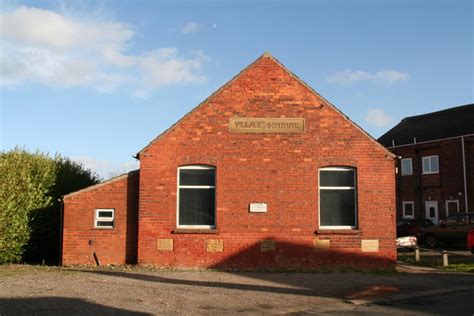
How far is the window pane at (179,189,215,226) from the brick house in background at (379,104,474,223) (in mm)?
22011

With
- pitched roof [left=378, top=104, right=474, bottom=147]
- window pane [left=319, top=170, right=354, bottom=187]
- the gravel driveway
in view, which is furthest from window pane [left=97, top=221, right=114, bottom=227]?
pitched roof [left=378, top=104, right=474, bottom=147]

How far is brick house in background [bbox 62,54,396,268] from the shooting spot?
16422 mm

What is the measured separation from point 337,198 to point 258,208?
8.51 ft

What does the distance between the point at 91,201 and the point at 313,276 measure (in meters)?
7.44

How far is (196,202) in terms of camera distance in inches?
658

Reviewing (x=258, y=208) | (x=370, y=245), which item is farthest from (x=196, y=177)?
(x=370, y=245)

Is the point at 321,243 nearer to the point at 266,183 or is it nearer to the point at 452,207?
the point at 266,183

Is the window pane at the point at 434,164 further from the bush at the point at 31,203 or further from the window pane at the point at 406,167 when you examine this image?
the bush at the point at 31,203

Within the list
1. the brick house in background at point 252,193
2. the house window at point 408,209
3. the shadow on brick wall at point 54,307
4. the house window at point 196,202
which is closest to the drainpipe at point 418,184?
the house window at point 408,209

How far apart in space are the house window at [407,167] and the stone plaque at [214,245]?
26.3m

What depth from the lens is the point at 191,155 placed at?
16672mm

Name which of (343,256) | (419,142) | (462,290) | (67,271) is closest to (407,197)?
(419,142)

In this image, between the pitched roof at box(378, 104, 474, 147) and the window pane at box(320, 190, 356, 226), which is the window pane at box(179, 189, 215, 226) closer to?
the window pane at box(320, 190, 356, 226)

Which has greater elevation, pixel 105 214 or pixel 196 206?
pixel 196 206
